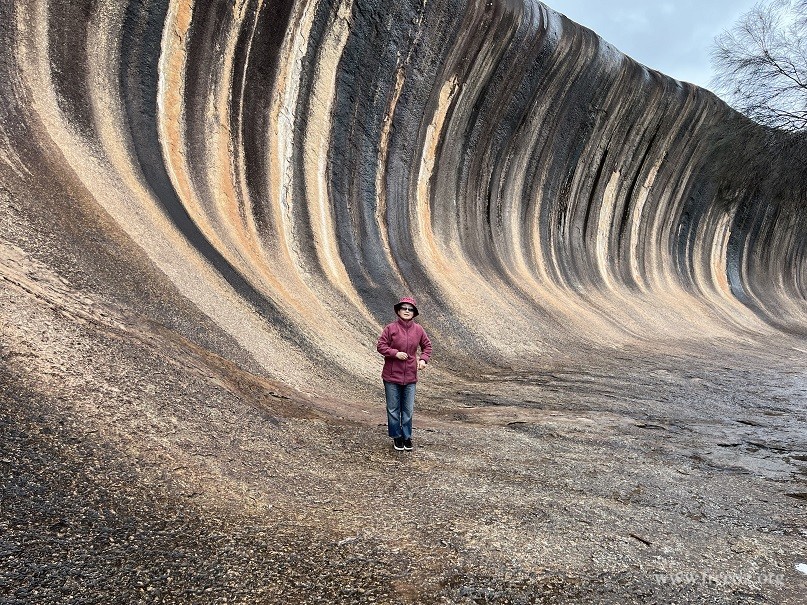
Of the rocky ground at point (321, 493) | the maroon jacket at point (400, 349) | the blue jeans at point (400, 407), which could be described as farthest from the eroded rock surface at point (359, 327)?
the maroon jacket at point (400, 349)

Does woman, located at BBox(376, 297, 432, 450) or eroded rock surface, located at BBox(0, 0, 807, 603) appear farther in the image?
woman, located at BBox(376, 297, 432, 450)

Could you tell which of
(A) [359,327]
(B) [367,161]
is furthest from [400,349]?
(B) [367,161]

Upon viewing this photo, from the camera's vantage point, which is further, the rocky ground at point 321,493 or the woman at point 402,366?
the woman at point 402,366

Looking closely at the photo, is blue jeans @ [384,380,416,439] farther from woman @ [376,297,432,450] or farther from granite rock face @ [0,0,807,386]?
granite rock face @ [0,0,807,386]

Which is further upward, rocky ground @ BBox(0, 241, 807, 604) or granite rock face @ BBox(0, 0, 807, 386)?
granite rock face @ BBox(0, 0, 807, 386)

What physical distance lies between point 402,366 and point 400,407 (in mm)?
334

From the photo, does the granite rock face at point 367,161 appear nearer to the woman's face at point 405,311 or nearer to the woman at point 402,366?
the woman at point 402,366

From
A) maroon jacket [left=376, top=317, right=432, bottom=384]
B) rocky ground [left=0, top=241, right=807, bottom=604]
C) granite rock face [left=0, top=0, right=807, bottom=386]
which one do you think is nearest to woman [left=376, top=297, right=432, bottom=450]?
maroon jacket [left=376, top=317, right=432, bottom=384]

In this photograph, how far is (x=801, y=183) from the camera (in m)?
13.3

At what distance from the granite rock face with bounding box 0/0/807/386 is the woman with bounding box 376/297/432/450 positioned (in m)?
2.02

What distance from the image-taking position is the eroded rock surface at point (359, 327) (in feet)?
10.6

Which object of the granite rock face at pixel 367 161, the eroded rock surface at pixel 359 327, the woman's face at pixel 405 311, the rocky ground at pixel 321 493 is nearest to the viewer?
the rocky ground at pixel 321 493

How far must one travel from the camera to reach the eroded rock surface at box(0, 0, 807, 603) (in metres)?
3.23

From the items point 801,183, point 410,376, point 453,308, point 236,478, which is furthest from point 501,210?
point 236,478
